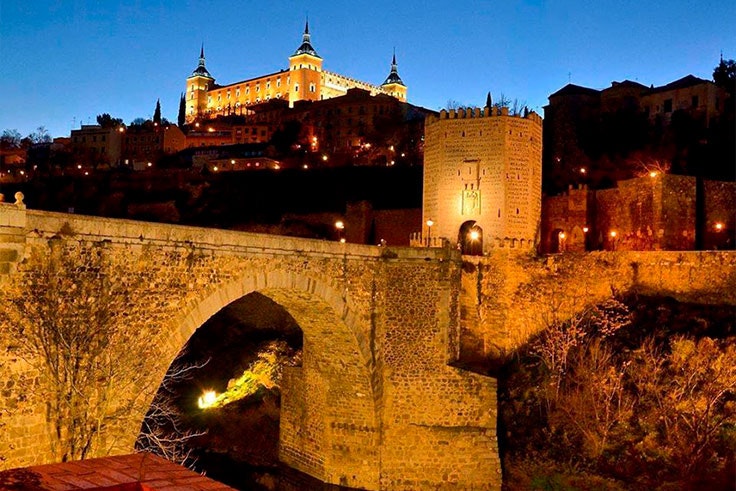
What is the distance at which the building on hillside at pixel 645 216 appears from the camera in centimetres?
2928

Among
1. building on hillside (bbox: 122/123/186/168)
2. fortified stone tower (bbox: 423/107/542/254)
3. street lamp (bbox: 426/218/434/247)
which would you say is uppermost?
building on hillside (bbox: 122/123/186/168)

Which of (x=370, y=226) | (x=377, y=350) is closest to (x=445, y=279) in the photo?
(x=377, y=350)

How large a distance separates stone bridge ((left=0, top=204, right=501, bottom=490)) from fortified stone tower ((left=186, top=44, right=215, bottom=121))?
9824 centimetres

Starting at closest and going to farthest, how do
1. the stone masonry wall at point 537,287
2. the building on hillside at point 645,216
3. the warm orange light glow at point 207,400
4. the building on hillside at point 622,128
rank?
the stone masonry wall at point 537,287, the warm orange light glow at point 207,400, the building on hillside at point 645,216, the building on hillside at point 622,128

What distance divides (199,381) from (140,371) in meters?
14.9

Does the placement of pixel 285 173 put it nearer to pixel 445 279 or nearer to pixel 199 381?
pixel 199 381

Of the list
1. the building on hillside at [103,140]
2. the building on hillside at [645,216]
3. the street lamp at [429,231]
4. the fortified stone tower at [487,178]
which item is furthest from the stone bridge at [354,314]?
the building on hillside at [103,140]

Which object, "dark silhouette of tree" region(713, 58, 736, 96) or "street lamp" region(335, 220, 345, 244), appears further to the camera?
"dark silhouette of tree" region(713, 58, 736, 96)

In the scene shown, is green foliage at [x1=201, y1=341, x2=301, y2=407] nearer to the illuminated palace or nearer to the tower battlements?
the tower battlements

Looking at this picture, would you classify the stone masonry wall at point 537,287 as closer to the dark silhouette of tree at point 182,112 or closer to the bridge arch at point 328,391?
the bridge arch at point 328,391

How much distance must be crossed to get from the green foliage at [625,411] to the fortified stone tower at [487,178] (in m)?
6.21

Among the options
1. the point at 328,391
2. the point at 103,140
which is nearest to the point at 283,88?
the point at 103,140

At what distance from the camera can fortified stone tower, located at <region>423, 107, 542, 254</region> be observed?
2608 cm

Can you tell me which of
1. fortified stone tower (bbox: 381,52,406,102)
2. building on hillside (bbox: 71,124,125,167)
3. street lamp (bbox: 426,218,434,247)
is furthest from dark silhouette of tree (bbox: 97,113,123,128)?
street lamp (bbox: 426,218,434,247)
